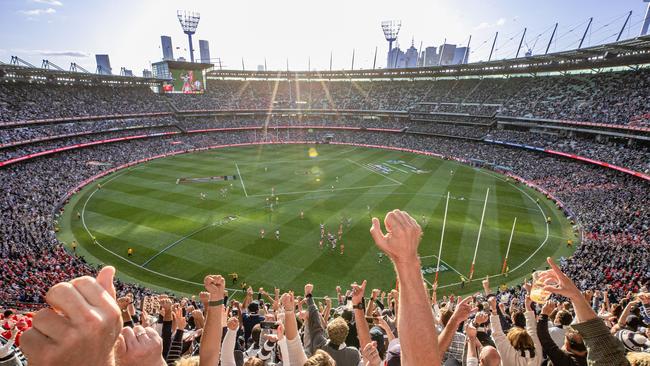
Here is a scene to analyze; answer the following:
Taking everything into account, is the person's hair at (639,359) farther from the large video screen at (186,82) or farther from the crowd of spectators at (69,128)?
the large video screen at (186,82)

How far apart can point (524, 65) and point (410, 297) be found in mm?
81094

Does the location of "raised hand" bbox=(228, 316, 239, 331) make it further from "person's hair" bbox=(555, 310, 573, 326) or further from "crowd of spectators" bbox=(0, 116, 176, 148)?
"crowd of spectators" bbox=(0, 116, 176, 148)

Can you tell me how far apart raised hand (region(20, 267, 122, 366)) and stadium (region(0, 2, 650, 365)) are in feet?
0.04

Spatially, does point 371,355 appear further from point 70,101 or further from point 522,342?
point 70,101

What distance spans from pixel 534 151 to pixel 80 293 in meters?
68.1

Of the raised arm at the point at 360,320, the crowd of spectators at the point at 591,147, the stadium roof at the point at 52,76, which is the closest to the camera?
the raised arm at the point at 360,320

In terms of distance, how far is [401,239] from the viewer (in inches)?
109

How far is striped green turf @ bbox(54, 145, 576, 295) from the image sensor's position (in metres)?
27.7

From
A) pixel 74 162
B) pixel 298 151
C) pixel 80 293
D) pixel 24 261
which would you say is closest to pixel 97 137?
pixel 74 162

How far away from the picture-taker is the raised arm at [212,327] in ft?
13.2

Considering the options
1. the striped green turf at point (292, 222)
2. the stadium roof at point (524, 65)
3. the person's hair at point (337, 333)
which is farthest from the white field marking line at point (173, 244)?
the stadium roof at point (524, 65)

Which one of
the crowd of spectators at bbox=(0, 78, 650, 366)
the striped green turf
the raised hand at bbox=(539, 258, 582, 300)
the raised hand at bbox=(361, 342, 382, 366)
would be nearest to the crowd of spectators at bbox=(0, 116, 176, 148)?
the crowd of spectators at bbox=(0, 78, 650, 366)

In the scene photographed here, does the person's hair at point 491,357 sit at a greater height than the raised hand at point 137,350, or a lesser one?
lesser

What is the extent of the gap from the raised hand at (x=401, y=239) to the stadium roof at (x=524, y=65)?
52.5 m
